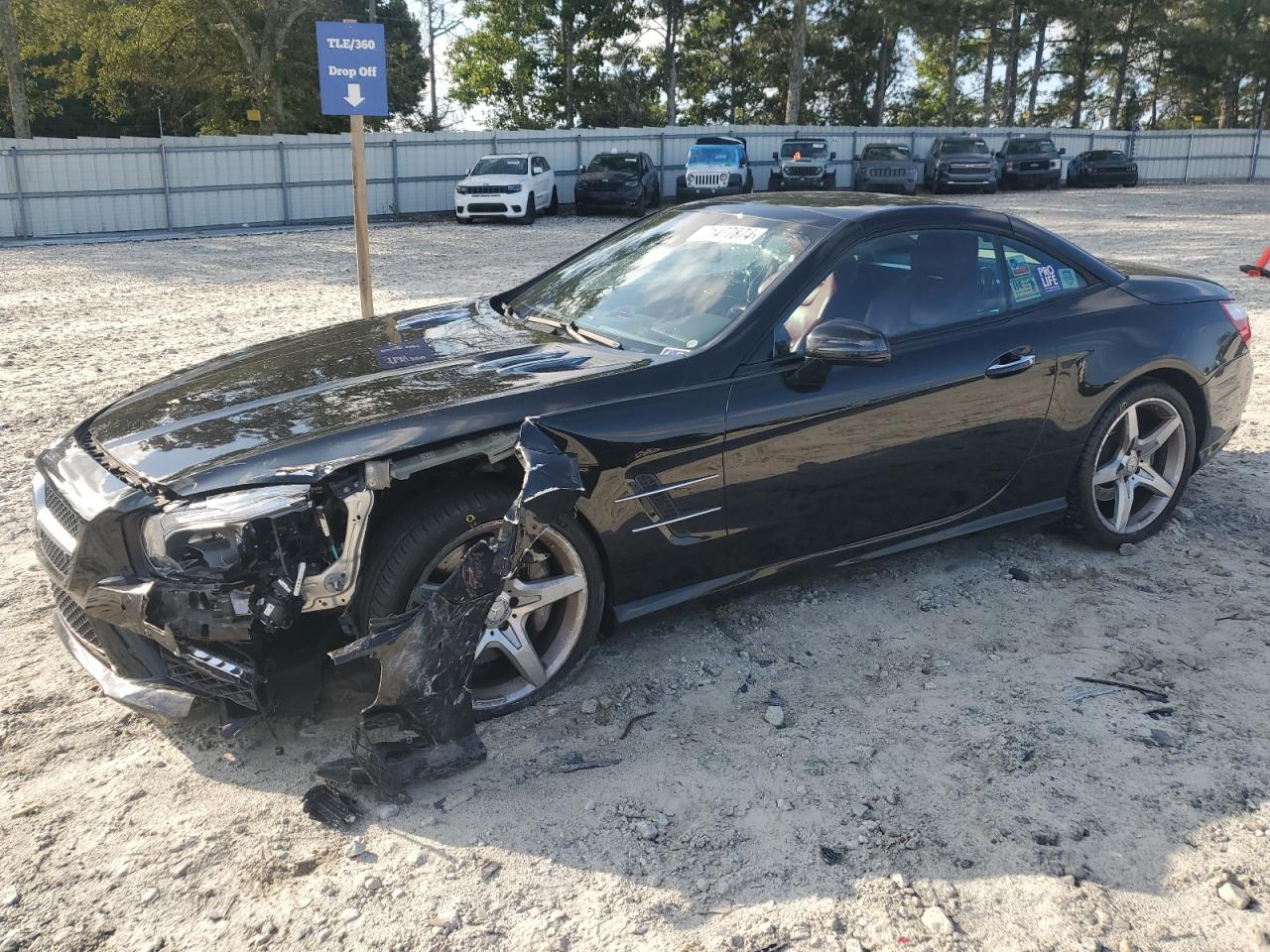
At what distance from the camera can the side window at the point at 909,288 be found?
3734mm

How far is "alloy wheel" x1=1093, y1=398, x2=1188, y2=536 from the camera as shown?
4.47 metres

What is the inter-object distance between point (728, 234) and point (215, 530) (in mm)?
2290

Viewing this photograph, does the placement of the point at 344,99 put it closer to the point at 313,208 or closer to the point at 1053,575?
the point at 1053,575

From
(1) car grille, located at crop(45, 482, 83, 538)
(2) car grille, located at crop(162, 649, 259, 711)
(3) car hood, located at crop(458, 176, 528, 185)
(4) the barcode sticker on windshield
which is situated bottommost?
(2) car grille, located at crop(162, 649, 259, 711)

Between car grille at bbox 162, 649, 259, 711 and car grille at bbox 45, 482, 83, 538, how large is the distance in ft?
1.48

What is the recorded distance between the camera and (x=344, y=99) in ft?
24.5

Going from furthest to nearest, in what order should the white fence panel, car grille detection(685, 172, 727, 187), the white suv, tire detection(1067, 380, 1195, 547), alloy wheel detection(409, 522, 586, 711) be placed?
car grille detection(685, 172, 727, 187)
the white suv
the white fence panel
tire detection(1067, 380, 1195, 547)
alloy wheel detection(409, 522, 586, 711)

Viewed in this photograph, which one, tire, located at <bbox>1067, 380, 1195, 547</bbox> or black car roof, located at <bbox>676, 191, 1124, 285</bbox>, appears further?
tire, located at <bbox>1067, 380, 1195, 547</bbox>

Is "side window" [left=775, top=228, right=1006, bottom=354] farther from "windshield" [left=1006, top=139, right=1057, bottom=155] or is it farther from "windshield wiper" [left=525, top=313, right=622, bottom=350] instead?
"windshield" [left=1006, top=139, right=1057, bottom=155]

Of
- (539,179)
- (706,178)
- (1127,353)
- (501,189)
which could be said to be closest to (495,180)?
(501,189)

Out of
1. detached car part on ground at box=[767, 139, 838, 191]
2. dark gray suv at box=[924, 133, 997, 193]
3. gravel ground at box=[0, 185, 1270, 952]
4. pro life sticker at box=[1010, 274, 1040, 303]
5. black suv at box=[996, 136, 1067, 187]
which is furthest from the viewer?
black suv at box=[996, 136, 1067, 187]

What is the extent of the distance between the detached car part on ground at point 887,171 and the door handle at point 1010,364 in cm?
2427

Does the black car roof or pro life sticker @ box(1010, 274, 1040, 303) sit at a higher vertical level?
the black car roof

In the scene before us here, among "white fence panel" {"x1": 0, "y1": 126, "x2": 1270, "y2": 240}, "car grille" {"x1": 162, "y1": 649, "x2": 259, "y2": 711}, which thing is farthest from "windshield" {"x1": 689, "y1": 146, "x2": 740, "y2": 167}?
"car grille" {"x1": 162, "y1": 649, "x2": 259, "y2": 711}
